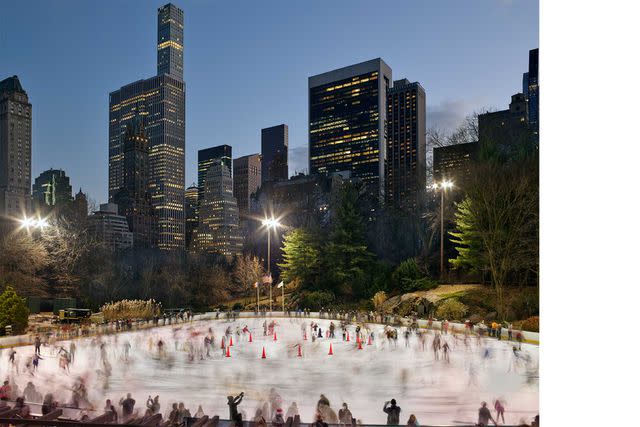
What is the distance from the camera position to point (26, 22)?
1620cm

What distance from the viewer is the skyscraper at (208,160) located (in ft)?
256

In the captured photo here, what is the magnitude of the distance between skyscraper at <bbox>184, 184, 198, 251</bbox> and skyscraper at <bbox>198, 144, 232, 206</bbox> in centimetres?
144

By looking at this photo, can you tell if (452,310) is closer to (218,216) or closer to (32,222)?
(32,222)

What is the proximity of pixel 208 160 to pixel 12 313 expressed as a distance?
76.9 metres

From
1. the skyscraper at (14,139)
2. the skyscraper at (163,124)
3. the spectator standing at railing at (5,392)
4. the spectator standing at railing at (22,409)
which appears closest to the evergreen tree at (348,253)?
the skyscraper at (163,124)

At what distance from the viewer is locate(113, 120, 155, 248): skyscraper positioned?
39062mm

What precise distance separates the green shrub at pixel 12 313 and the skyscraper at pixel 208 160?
5455cm

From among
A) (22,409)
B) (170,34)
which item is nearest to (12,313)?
(22,409)

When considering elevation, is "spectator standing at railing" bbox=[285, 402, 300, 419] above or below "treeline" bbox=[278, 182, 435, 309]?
below

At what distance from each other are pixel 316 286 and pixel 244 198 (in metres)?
54.4

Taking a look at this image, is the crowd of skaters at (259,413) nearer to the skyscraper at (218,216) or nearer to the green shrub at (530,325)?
the green shrub at (530,325)

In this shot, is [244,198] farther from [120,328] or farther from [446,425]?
[446,425]

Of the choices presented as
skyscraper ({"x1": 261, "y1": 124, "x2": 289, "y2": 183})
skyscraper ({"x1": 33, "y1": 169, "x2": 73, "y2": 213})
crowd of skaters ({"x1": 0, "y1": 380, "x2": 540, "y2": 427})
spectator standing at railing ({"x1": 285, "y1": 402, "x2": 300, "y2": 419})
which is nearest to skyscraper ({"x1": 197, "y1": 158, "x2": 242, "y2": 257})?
skyscraper ({"x1": 261, "y1": 124, "x2": 289, "y2": 183})

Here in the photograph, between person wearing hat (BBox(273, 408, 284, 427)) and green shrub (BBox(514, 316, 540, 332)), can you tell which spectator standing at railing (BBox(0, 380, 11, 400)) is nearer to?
person wearing hat (BBox(273, 408, 284, 427))
